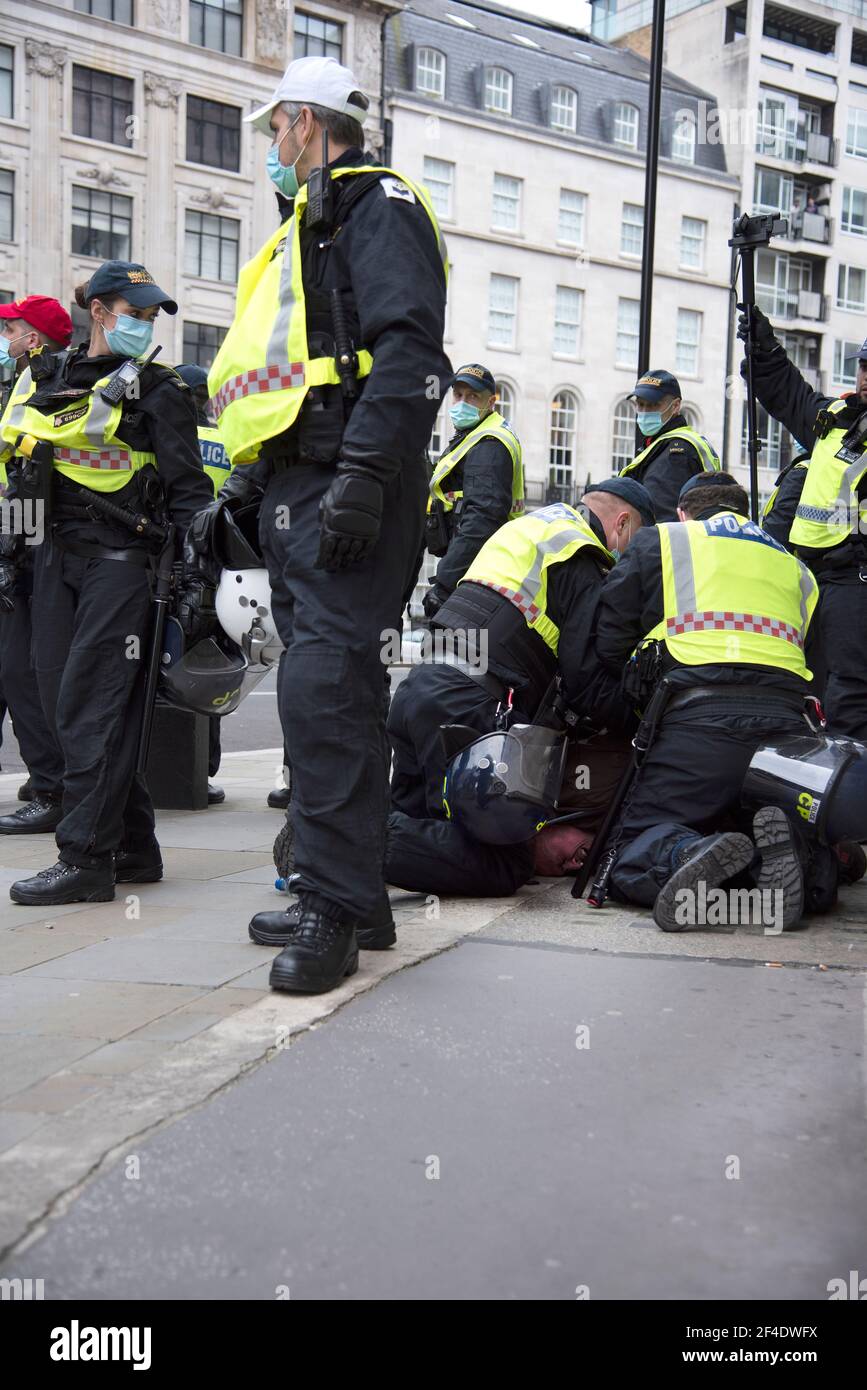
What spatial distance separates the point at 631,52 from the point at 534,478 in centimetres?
1627

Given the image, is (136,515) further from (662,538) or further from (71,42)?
(71,42)

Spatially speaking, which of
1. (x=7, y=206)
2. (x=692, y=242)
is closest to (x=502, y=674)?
(x=7, y=206)

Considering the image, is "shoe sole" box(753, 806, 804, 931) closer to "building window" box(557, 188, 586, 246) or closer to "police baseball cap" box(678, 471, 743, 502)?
"police baseball cap" box(678, 471, 743, 502)

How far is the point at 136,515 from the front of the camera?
4.84m

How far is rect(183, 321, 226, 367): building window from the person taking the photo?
3394 cm

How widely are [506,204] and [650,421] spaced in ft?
112

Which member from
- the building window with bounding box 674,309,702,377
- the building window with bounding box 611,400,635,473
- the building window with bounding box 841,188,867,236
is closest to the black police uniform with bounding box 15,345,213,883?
the building window with bounding box 611,400,635,473

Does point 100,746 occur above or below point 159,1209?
above

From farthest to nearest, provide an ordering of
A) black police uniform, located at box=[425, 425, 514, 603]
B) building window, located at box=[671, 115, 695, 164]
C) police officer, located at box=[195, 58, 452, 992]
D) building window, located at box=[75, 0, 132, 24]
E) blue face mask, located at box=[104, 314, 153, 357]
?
building window, located at box=[671, 115, 695, 164]
building window, located at box=[75, 0, 132, 24]
black police uniform, located at box=[425, 425, 514, 603]
blue face mask, located at box=[104, 314, 153, 357]
police officer, located at box=[195, 58, 452, 992]

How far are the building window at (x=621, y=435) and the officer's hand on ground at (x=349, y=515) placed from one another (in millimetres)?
39439

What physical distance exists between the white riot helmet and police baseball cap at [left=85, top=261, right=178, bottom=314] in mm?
1142

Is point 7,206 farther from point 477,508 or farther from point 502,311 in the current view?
point 477,508

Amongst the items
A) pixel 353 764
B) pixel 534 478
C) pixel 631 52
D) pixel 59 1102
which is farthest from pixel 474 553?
pixel 631 52

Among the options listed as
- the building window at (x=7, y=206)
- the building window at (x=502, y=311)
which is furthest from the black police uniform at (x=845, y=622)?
the building window at (x=502, y=311)
